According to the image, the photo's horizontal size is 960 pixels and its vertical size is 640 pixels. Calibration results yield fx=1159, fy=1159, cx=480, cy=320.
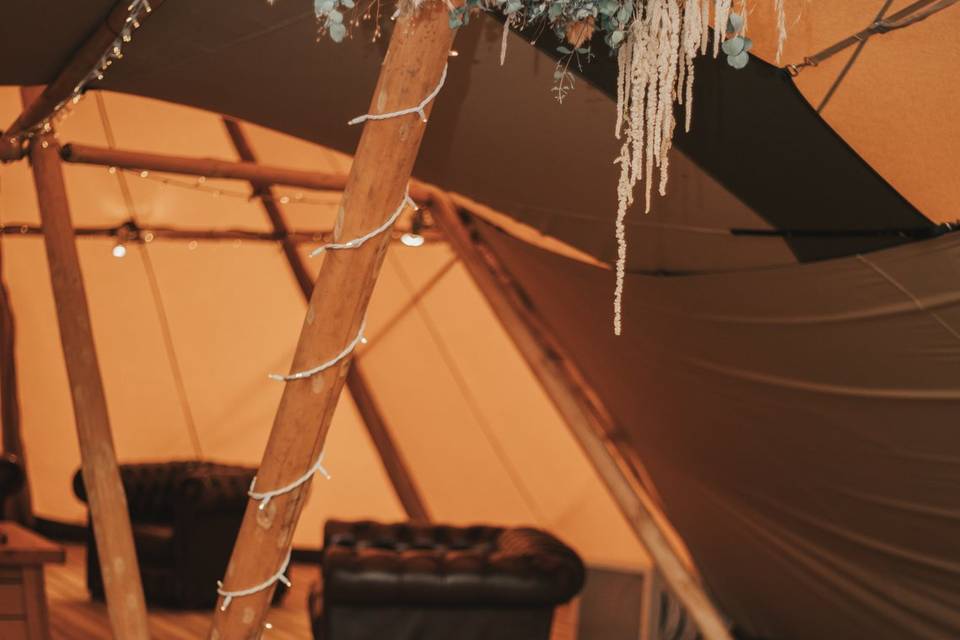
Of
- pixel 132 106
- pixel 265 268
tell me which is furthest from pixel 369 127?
pixel 265 268

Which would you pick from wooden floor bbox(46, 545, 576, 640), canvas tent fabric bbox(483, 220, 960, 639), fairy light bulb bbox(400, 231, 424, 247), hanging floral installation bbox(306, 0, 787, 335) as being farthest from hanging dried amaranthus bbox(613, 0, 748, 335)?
wooden floor bbox(46, 545, 576, 640)

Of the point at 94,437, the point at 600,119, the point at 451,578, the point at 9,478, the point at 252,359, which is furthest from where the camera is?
the point at 252,359

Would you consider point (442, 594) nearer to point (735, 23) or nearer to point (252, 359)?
point (735, 23)

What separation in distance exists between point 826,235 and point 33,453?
6852mm

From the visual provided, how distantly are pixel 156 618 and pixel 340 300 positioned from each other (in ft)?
14.5

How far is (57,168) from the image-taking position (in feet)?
13.7

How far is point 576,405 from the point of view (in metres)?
5.03

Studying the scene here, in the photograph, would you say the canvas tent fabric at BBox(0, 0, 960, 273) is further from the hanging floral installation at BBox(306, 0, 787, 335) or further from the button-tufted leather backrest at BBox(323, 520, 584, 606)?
the button-tufted leather backrest at BBox(323, 520, 584, 606)

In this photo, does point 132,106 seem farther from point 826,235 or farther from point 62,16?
point 826,235

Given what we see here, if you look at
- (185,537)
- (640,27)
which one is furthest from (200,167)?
(640,27)

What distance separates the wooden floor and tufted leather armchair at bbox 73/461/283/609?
130mm

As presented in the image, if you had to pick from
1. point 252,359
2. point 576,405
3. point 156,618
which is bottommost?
point 156,618

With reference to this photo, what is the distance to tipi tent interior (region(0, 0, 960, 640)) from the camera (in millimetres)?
2795

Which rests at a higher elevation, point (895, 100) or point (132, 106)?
point (132, 106)
